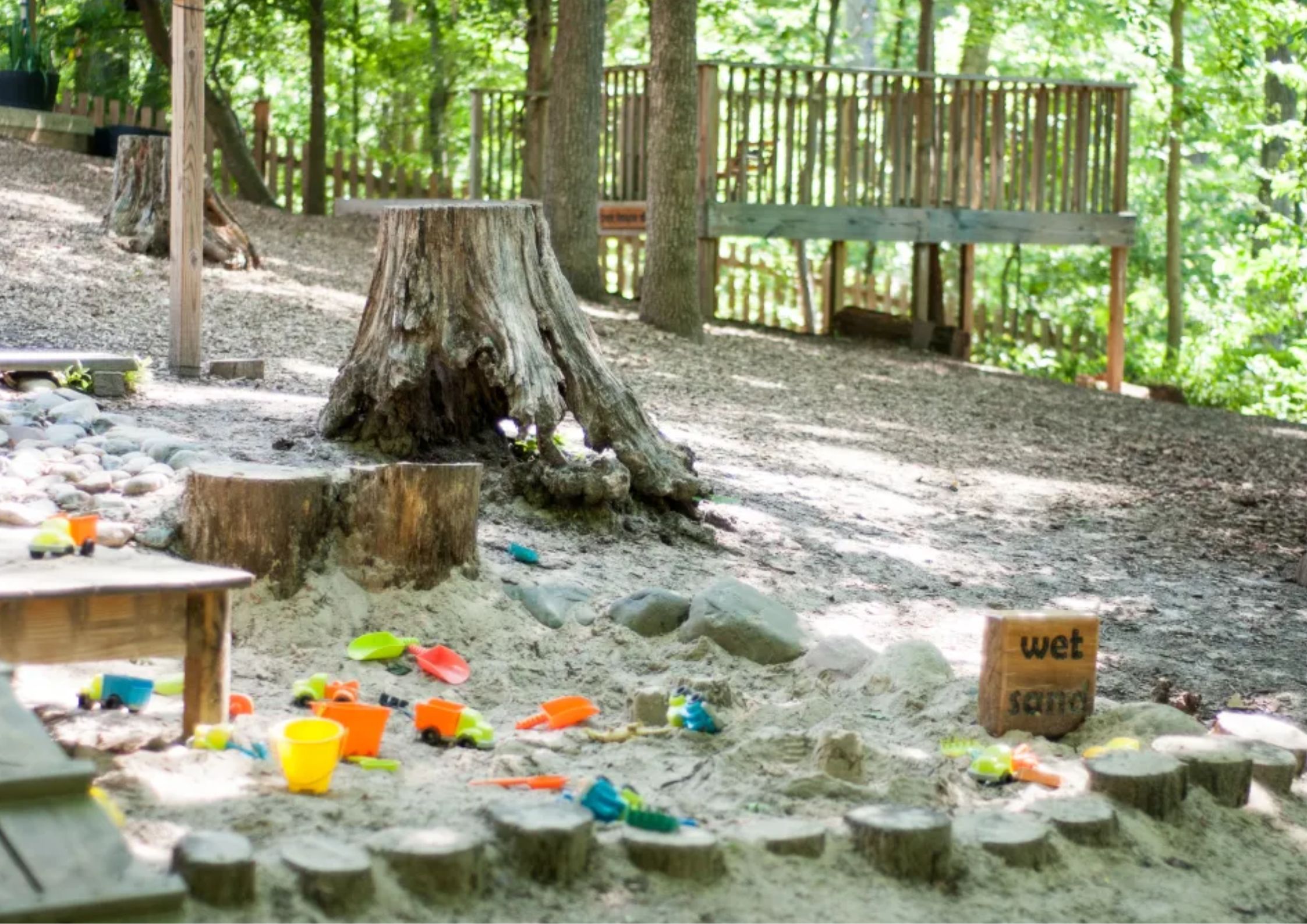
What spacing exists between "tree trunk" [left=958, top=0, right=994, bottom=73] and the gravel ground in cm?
607

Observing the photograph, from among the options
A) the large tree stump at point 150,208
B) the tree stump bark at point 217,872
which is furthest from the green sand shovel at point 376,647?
the large tree stump at point 150,208

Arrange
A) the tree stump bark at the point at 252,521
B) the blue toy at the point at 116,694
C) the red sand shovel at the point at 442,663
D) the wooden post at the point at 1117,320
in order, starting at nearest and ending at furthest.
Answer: the blue toy at the point at 116,694
the red sand shovel at the point at 442,663
the tree stump bark at the point at 252,521
the wooden post at the point at 1117,320

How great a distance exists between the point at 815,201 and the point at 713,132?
10.1ft

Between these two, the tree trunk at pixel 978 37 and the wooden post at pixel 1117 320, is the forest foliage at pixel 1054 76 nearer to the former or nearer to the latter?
the tree trunk at pixel 978 37

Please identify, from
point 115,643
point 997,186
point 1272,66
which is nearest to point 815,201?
point 997,186

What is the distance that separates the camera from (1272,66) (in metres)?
15.8

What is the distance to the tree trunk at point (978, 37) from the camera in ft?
59.9

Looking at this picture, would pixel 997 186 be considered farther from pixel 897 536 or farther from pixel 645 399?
pixel 897 536

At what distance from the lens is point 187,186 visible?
316 inches

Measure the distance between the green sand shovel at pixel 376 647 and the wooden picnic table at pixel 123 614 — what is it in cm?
91

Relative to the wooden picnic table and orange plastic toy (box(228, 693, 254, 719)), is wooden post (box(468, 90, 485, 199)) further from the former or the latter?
the wooden picnic table

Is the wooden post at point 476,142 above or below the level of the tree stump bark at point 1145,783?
above

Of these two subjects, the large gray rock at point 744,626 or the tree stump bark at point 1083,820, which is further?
the large gray rock at point 744,626

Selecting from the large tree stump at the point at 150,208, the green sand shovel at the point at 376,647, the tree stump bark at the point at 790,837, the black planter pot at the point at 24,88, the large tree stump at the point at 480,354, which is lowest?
the tree stump bark at the point at 790,837
